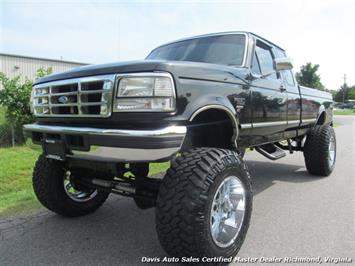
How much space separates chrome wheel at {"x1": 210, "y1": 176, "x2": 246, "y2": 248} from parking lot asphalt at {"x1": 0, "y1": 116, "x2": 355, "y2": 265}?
0.85ft

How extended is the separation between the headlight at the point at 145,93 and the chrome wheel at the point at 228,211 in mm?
834

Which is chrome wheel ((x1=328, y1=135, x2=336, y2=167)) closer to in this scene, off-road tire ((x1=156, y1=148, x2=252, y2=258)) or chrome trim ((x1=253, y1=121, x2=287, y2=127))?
chrome trim ((x1=253, y1=121, x2=287, y2=127))

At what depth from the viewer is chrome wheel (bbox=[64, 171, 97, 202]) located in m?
3.86

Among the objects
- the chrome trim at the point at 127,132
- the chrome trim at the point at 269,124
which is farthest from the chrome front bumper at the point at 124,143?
the chrome trim at the point at 269,124

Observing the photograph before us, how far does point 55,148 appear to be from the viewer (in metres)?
2.82

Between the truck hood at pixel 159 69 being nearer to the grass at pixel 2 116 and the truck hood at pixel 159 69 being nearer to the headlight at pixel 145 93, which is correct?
the headlight at pixel 145 93

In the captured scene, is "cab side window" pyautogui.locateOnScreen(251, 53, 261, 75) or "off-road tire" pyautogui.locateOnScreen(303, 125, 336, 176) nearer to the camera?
"cab side window" pyautogui.locateOnScreen(251, 53, 261, 75)

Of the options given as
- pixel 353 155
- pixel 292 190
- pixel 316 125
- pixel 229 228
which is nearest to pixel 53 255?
pixel 229 228

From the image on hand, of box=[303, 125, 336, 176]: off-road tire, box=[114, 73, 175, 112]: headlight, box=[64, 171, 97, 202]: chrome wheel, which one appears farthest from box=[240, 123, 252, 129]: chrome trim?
box=[303, 125, 336, 176]: off-road tire

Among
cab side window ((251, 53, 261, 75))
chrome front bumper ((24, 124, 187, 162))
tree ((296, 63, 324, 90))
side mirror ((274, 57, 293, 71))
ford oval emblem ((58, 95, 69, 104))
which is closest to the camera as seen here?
Answer: chrome front bumper ((24, 124, 187, 162))

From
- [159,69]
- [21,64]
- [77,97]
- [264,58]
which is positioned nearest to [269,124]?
[264,58]

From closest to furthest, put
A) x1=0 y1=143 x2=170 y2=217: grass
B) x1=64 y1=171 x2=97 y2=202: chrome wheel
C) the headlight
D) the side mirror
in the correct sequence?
the headlight, x1=64 y1=171 x2=97 y2=202: chrome wheel, the side mirror, x1=0 y1=143 x2=170 y2=217: grass

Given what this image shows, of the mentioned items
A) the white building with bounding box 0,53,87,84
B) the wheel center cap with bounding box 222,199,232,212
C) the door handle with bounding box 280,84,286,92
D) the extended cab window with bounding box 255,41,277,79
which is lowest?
the wheel center cap with bounding box 222,199,232,212

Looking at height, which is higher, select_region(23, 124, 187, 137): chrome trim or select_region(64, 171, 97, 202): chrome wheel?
select_region(23, 124, 187, 137): chrome trim
